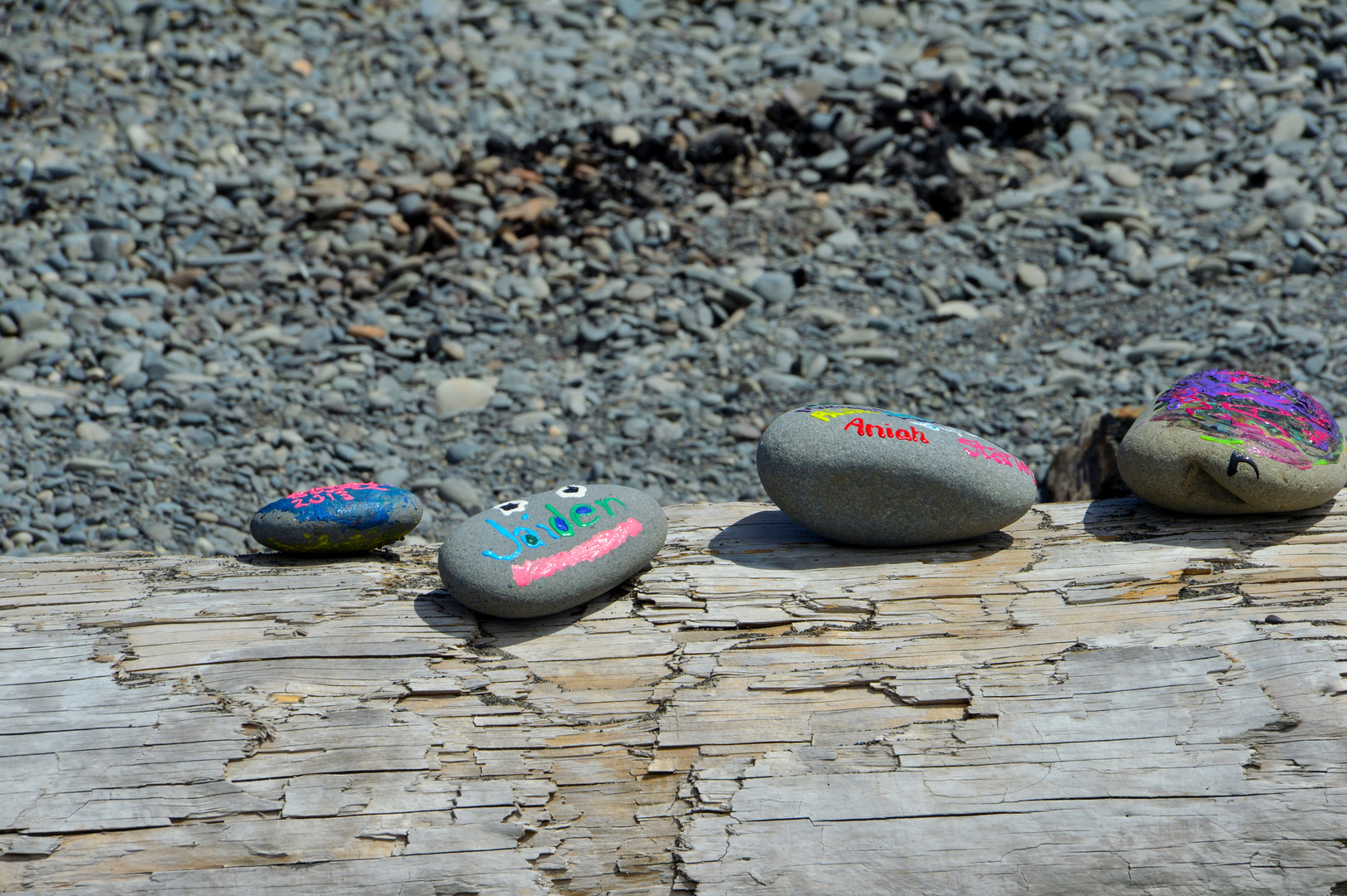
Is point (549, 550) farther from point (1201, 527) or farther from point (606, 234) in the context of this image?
point (606, 234)

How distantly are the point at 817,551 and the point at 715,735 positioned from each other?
0.85 metres

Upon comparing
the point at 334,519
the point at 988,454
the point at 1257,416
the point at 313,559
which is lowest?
the point at 313,559

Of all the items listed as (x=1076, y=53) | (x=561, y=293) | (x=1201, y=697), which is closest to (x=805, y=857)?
(x=1201, y=697)

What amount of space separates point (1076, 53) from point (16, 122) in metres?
7.43

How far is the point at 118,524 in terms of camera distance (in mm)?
4711

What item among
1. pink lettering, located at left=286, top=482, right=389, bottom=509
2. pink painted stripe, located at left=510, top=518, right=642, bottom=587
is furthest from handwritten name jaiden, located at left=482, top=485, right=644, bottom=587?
pink lettering, located at left=286, top=482, right=389, bottom=509

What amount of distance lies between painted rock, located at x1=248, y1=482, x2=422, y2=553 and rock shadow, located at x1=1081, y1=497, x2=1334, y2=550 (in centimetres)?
216

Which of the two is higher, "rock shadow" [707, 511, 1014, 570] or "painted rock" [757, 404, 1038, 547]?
"painted rock" [757, 404, 1038, 547]

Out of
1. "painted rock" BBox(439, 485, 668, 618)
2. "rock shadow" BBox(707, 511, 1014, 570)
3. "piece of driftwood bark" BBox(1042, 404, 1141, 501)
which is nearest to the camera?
"painted rock" BBox(439, 485, 668, 618)

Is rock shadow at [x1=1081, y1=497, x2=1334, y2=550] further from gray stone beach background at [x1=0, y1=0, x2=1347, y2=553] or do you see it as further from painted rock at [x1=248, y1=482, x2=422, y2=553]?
painted rock at [x1=248, y1=482, x2=422, y2=553]

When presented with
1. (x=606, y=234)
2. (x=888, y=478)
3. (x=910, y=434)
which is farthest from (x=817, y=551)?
(x=606, y=234)

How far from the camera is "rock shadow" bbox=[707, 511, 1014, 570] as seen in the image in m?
3.19

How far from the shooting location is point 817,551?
10.7 feet

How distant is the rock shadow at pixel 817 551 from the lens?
126 inches
